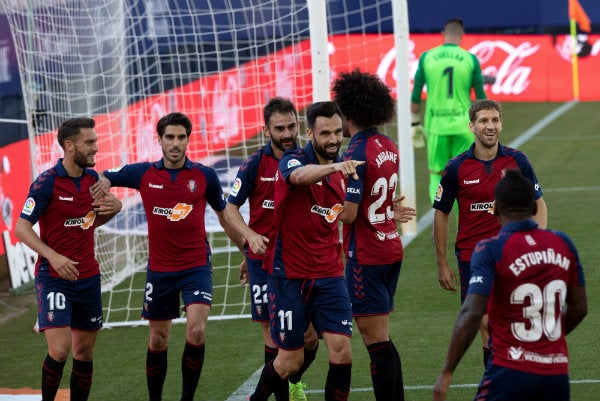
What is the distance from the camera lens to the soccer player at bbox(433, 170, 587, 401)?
528 centimetres

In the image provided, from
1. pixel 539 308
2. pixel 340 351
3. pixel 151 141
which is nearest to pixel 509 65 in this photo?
pixel 151 141

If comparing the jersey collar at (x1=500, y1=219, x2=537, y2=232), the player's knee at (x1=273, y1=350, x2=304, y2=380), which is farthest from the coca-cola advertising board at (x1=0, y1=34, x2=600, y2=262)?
the jersey collar at (x1=500, y1=219, x2=537, y2=232)

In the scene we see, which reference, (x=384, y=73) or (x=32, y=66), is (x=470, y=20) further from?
(x=32, y=66)

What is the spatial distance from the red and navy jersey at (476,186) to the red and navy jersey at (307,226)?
0.83 m

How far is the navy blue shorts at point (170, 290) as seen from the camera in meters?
8.04

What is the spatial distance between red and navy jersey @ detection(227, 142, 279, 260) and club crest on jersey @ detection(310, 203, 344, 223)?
0.86 m

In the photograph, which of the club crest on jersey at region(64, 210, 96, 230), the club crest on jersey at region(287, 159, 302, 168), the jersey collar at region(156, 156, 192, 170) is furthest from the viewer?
the jersey collar at region(156, 156, 192, 170)

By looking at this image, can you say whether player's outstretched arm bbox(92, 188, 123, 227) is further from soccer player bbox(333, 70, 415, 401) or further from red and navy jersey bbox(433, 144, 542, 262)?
red and navy jersey bbox(433, 144, 542, 262)

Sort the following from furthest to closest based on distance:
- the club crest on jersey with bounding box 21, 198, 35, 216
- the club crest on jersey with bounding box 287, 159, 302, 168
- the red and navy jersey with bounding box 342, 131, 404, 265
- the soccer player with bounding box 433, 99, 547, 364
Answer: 1. the club crest on jersey with bounding box 21, 198, 35, 216
2. the soccer player with bounding box 433, 99, 547, 364
3. the red and navy jersey with bounding box 342, 131, 404, 265
4. the club crest on jersey with bounding box 287, 159, 302, 168

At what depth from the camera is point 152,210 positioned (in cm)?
809

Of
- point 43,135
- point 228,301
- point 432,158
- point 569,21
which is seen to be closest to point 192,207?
point 228,301

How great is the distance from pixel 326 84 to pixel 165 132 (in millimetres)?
2351

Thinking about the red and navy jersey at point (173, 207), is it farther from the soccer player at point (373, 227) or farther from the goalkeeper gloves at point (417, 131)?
the goalkeeper gloves at point (417, 131)

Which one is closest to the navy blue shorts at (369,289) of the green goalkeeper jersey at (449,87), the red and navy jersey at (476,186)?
the red and navy jersey at (476,186)
